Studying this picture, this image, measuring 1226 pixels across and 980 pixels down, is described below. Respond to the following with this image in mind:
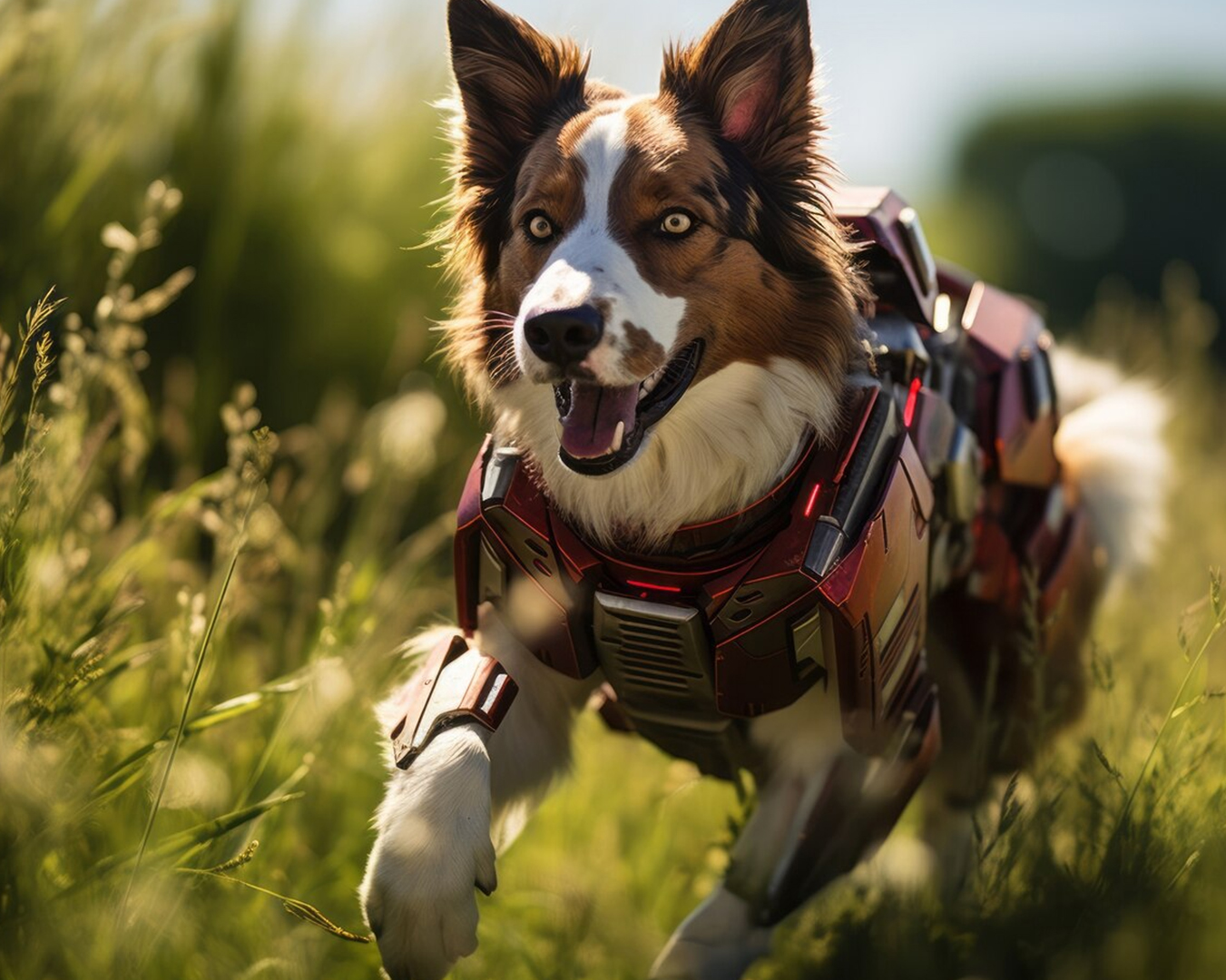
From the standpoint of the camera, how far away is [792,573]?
7.31 ft

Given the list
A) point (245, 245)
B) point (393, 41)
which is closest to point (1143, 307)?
point (393, 41)

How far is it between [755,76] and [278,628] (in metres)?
2.37

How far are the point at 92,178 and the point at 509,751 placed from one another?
1.98 meters

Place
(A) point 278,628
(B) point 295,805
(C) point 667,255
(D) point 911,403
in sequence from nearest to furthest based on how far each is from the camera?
(C) point 667,255 < (D) point 911,403 < (B) point 295,805 < (A) point 278,628

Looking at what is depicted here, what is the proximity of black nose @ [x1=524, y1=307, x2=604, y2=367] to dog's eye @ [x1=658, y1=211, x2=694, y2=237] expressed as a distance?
0.96ft

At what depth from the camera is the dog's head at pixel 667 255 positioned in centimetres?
235

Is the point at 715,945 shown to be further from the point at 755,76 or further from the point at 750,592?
the point at 755,76

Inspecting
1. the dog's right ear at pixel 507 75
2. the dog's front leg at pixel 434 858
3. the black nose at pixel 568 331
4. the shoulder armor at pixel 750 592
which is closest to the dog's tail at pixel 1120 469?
the shoulder armor at pixel 750 592

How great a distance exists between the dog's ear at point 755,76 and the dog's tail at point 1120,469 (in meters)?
1.29

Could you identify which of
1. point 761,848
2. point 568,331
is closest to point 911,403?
point 568,331

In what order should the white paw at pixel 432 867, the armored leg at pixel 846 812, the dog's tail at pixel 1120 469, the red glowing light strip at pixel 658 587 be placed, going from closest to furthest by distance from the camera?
the white paw at pixel 432 867, the red glowing light strip at pixel 658 587, the armored leg at pixel 846 812, the dog's tail at pixel 1120 469

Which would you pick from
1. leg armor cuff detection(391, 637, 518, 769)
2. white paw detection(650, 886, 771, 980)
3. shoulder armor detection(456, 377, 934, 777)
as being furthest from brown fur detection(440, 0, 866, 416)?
white paw detection(650, 886, 771, 980)

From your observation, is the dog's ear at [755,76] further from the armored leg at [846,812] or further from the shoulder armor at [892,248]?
the armored leg at [846,812]

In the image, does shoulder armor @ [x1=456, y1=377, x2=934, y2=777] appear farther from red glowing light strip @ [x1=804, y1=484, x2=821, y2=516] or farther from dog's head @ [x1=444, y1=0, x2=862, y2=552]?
dog's head @ [x1=444, y1=0, x2=862, y2=552]
